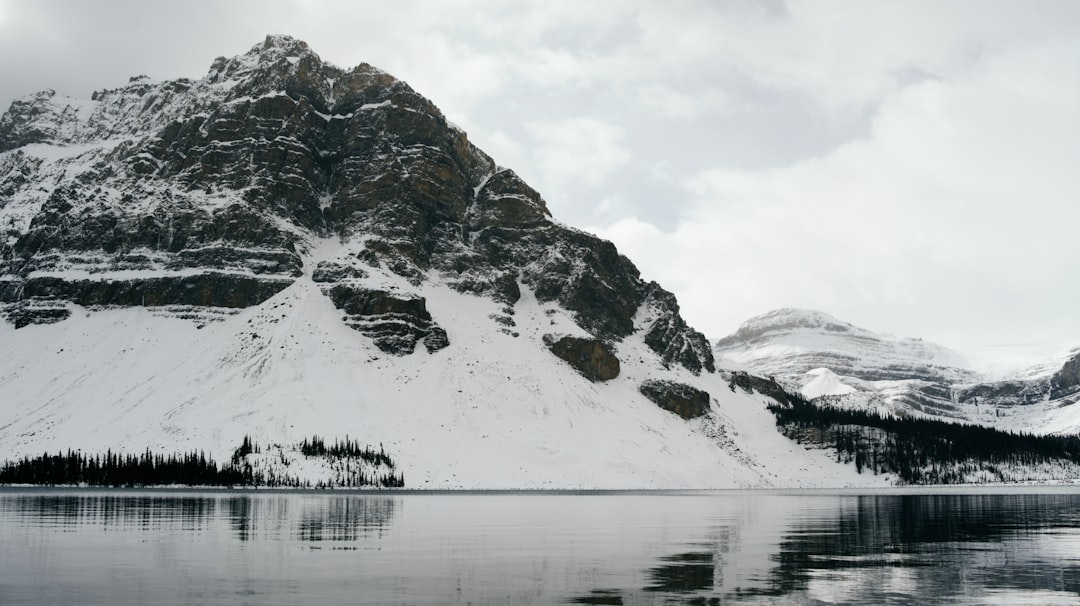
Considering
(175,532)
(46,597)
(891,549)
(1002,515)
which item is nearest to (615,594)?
(46,597)

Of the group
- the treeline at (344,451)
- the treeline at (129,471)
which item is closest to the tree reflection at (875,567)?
the treeline at (129,471)

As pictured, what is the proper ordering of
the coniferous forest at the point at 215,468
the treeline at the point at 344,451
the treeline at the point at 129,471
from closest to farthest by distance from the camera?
the treeline at the point at 129,471, the coniferous forest at the point at 215,468, the treeline at the point at 344,451

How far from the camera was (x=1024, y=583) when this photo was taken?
37.4 m

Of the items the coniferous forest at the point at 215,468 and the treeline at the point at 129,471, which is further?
the coniferous forest at the point at 215,468

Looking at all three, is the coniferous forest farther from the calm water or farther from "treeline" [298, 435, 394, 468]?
the calm water

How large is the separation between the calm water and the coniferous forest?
291 feet

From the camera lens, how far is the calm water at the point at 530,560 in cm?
3397

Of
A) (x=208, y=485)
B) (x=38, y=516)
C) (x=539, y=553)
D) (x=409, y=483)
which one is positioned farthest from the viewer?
(x=409, y=483)

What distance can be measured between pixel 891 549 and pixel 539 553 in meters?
19.3

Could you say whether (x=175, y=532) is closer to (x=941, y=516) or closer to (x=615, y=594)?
(x=615, y=594)

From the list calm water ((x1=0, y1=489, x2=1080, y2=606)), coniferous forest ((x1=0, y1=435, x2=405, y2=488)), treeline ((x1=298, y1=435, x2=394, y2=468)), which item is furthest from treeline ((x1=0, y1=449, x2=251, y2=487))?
calm water ((x1=0, y1=489, x2=1080, y2=606))

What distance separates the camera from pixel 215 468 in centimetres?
16900

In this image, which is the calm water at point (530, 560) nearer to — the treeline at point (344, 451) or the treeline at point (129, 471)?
the treeline at point (129, 471)

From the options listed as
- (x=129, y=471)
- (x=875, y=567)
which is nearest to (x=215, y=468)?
(x=129, y=471)
